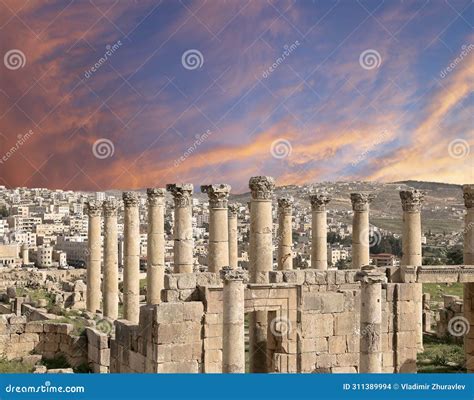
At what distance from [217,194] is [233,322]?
712 cm

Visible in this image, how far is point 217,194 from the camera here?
24.2 m

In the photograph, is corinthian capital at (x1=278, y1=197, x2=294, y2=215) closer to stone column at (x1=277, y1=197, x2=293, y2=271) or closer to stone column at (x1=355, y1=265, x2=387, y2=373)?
stone column at (x1=277, y1=197, x2=293, y2=271)

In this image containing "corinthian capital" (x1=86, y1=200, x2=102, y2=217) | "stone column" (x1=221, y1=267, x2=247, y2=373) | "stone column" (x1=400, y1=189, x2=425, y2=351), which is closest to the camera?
"stone column" (x1=221, y1=267, x2=247, y2=373)

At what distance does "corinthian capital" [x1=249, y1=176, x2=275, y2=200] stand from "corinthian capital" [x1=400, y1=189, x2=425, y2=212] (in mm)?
7088

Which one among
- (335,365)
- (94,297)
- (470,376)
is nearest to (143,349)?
(335,365)

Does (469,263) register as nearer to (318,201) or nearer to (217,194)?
(318,201)

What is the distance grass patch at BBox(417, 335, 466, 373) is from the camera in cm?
2436

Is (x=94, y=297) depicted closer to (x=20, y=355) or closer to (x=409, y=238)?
→ (x=20, y=355)

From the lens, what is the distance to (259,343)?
21516mm

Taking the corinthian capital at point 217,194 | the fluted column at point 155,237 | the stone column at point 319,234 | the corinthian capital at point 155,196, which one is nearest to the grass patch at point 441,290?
the stone column at point 319,234

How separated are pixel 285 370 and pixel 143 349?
3.72 metres

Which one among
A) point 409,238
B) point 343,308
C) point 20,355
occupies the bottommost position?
point 20,355

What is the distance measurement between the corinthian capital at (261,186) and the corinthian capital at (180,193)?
3.15m

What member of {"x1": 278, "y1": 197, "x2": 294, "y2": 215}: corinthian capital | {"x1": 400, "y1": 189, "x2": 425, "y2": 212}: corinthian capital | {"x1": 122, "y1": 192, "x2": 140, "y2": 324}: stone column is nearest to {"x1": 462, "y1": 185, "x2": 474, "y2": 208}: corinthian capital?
{"x1": 400, "y1": 189, "x2": 425, "y2": 212}: corinthian capital
